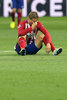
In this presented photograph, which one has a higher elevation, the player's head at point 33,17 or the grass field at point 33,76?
the player's head at point 33,17

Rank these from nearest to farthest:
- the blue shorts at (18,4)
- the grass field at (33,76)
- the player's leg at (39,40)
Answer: the grass field at (33,76), the player's leg at (39,40), the blue shorts at (18,4)

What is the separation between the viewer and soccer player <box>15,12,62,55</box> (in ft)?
27.5

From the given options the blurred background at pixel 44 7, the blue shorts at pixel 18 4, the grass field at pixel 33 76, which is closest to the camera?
the grass field at pixel 33 76

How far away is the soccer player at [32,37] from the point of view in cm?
839

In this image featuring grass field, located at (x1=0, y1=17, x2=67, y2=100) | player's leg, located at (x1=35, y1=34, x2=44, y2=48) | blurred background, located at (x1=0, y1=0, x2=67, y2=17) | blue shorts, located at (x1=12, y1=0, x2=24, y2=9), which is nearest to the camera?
grass field, located at (x1=0, y1=17, x2=67, y2=100)

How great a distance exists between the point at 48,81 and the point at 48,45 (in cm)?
237

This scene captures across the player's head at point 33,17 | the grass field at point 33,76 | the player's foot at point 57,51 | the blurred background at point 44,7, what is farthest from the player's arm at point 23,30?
the blurred background at point 44,7

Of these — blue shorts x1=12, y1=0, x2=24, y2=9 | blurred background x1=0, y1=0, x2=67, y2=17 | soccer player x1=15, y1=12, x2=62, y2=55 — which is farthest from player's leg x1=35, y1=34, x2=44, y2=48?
blurred background x1=0, y1=0, x2=67, y2=17

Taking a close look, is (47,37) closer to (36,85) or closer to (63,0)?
(36,85)

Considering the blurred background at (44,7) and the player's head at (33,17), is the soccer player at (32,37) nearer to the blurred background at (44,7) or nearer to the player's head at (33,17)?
the player's head at (33,17)

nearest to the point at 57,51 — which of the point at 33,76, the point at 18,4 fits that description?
the point at 33,76

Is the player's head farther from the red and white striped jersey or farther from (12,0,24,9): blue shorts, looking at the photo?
(12,0,24,9): blue shorts

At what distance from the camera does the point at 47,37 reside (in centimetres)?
842

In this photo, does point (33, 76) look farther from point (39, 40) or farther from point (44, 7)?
point (44, 7)
